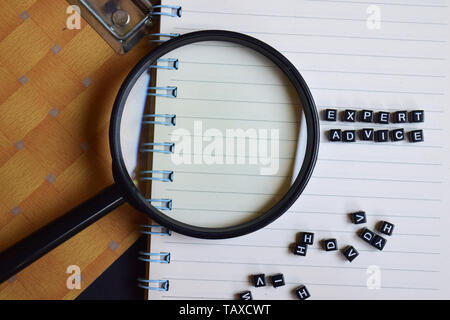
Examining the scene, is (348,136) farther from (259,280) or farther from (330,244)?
(259,280)

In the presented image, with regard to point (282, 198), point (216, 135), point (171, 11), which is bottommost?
point (282, 198)

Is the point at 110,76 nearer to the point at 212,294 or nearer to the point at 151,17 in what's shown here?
the point at 151,17

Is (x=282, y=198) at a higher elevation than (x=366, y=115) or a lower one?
lower

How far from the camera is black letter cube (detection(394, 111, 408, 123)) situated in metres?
0.97

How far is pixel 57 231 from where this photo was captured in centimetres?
87

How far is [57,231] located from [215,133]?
1.43 feet

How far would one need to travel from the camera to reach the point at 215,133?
3.01 ft

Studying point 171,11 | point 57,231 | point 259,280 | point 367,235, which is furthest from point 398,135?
point 57,231

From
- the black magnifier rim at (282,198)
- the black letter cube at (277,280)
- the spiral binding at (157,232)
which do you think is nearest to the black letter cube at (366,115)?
the black magnifier rim at (282,198)

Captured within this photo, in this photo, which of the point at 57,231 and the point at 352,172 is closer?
the point at 57,231

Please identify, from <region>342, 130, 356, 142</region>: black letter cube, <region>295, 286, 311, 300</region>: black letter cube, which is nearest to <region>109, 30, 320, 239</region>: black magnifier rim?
<region>342, 130, 356, 142</region>: black letter cube

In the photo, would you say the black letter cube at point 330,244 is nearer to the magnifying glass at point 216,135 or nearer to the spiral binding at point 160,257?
the magnifying glass at point 216,135

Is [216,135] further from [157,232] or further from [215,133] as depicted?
[157,232]

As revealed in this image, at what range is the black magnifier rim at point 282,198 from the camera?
86 cm
